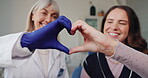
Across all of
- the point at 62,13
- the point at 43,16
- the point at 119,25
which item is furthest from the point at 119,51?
the point at 62,13

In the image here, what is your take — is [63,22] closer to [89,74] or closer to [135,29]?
[89,74]

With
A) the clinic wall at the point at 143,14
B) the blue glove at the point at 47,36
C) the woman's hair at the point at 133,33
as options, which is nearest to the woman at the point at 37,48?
the blue glove at the point at 47,36

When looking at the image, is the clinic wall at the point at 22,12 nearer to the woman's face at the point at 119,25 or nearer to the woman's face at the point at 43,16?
the woman's face at the point at 43,16

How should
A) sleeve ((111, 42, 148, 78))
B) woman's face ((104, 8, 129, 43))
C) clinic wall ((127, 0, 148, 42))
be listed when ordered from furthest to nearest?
clinic wall ((127, 0, 148, 42)) → woman's face ((104, 8, 129, 43)) → sleeve ((111, 42, 148, 78))

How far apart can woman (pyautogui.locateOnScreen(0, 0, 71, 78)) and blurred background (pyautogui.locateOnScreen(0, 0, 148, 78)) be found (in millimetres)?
1572

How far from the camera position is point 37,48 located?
0.64 m

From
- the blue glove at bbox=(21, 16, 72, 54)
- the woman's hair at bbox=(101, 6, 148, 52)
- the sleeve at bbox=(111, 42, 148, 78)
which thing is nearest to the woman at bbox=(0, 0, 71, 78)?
the blue glove at bbox=(21, 16, 72, 54)

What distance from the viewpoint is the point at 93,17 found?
2891 millimetres

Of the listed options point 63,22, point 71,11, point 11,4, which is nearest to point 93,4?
point 71,11

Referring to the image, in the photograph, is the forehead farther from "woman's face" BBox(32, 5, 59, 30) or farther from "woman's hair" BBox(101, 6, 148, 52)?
"woman's face" BBox(32, 5, 59, 30)

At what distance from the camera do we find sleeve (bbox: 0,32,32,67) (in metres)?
0.62

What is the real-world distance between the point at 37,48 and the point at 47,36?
3.1 inches

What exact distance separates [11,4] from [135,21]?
84.8 inches

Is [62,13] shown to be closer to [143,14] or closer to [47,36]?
[143,14]
